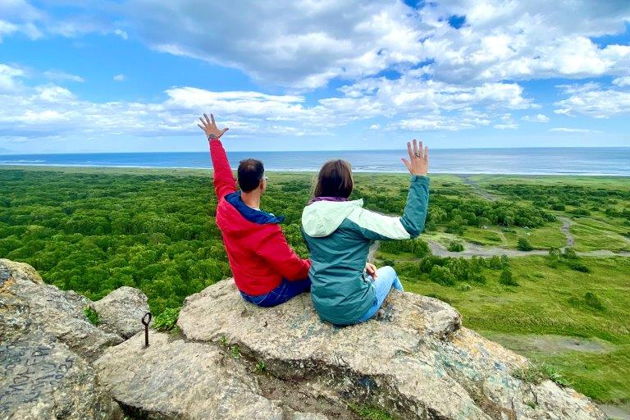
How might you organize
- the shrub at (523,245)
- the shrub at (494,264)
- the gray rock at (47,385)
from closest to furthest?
the gray rock at (47,385) < the shrub at (494,264) < the shrub at (523,245)

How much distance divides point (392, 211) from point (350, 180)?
60.1 meters

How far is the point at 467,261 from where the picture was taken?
36656 mm

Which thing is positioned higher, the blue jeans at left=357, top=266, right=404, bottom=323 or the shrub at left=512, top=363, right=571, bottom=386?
the blue jeans at left=357, top=266, right=404, bottom=323

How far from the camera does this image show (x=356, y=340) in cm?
641

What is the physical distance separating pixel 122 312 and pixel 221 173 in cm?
603

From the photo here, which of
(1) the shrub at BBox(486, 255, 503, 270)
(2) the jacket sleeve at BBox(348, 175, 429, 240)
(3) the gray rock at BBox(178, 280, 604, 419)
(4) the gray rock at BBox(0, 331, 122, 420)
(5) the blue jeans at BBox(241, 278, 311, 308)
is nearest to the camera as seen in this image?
(4) the gray rock at BBox(0, 331, 122, 420)

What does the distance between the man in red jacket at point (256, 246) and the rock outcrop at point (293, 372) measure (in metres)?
0.43

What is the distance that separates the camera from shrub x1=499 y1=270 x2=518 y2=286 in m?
32.6

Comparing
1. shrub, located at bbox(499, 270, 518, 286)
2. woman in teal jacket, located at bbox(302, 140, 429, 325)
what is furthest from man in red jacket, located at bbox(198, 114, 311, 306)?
shrub, located at bbox(499, 270, 518, 286)

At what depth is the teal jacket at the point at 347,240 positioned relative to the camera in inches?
214

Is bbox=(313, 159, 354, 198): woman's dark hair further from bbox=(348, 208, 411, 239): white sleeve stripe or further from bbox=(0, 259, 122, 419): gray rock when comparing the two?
bbox=(0, 259, 122, 419): gray rock

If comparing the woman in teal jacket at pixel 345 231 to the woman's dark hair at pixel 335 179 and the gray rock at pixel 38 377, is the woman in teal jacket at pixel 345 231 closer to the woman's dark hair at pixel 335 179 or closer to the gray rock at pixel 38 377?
the woman's dark hair at pixel 335 179

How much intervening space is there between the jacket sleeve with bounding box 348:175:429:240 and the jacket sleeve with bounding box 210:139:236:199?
10.4ft

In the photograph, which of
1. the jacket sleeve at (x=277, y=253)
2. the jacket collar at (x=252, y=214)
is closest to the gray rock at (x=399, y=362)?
the jacket sleeve at (x=277, y=253)
